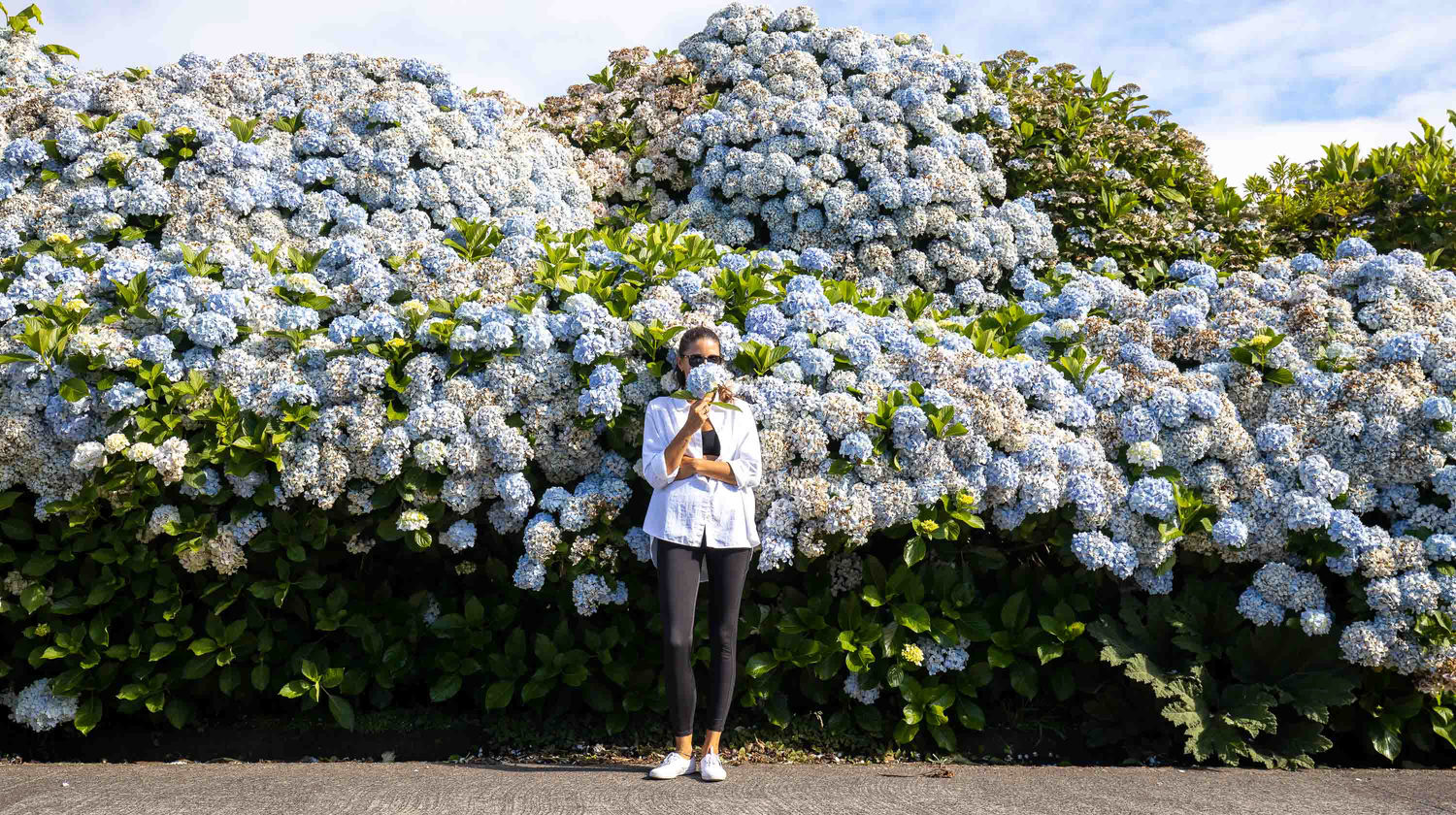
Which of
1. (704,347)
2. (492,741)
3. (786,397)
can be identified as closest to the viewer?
(704,347)

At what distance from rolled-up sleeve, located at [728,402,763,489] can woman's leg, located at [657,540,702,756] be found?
31 centimetres

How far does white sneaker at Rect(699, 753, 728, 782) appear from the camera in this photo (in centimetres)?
396

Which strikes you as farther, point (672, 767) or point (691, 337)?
point (691, 337)

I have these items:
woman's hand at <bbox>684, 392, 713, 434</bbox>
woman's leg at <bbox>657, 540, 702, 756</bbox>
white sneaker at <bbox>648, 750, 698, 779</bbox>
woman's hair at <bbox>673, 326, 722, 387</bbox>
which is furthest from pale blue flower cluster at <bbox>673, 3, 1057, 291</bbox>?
white sneaker at <bbox>648, 750, 698, 779</bbox>

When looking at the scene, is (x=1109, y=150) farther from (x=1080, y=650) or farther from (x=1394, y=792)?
(x=1394, y=792)

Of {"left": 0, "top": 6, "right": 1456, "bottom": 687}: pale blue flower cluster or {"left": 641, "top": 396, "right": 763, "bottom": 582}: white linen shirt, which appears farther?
{"left": 0, "top": 6, "right": 1456, "bottom": 687}: pale blue flower cluster

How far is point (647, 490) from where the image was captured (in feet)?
15.0

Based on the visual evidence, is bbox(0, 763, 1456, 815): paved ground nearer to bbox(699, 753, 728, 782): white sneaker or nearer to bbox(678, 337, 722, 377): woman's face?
bbox(699, 753, 728, 782): white sneaker

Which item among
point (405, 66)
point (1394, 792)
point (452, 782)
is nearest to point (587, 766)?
point (452, 782)

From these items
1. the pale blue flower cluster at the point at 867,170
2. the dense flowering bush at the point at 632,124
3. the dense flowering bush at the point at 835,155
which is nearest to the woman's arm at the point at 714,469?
the dense flowering bush at the point at 835,155

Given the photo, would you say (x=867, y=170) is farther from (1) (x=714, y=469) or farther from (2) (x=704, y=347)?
(1) (x=714, y=469)

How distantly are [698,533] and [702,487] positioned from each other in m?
0.16

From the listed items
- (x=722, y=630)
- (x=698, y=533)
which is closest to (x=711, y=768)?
(x=722, y=630)

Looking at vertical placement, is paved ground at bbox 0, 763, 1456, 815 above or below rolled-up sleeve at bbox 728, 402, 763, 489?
below
